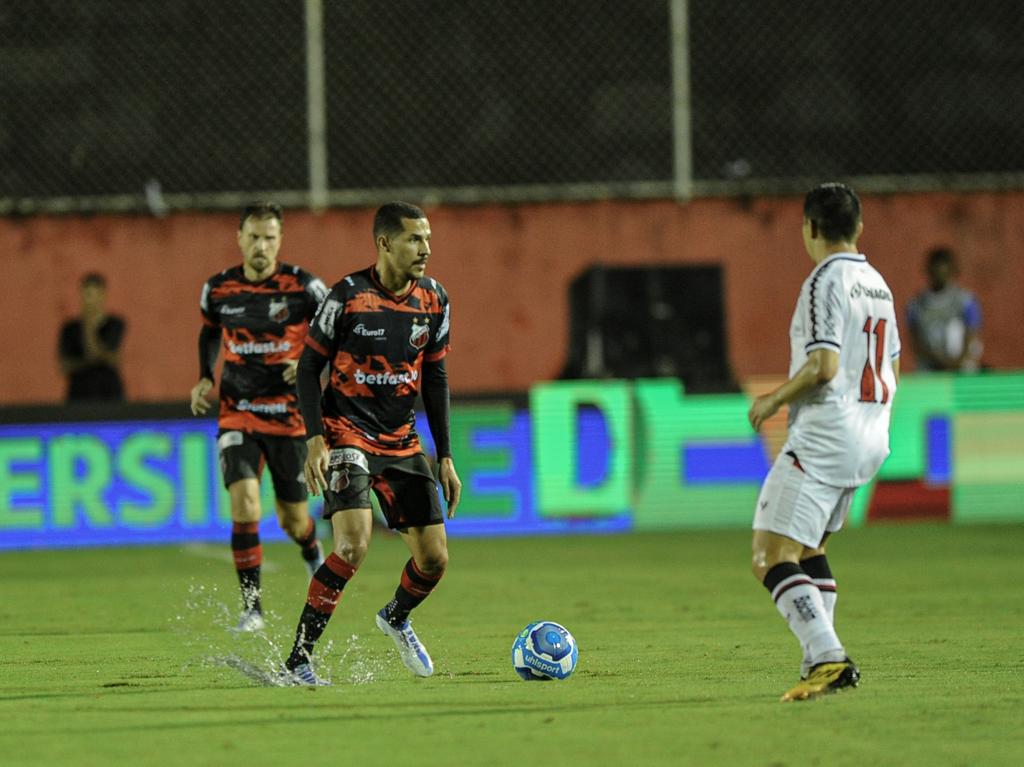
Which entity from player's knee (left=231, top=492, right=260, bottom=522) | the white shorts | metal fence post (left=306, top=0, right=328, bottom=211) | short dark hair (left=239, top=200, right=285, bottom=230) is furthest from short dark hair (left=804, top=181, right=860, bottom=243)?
metal fence post (left=306, top=0, right=328, bottom=211)

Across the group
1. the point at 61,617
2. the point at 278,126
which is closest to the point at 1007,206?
the point at 278,126

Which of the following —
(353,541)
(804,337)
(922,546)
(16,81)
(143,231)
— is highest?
(16,81)

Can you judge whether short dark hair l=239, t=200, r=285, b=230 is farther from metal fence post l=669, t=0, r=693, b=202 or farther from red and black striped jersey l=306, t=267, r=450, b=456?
metal fence post l=669, t=0, r=693, b=202

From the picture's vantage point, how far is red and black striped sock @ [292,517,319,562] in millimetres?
10227

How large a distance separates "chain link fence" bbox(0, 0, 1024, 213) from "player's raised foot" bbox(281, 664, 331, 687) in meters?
10.0

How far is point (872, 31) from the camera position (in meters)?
17.4

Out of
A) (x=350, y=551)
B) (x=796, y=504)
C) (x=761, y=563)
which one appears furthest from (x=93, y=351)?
(x=796, y=504)

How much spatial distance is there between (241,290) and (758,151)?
8.41m

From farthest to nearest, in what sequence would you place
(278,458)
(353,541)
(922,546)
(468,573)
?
(922,546) < (468,573) < (278,458) < (353,541)

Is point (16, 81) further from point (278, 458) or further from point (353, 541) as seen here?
point (353, 541)

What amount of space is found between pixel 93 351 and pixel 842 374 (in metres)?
9.83

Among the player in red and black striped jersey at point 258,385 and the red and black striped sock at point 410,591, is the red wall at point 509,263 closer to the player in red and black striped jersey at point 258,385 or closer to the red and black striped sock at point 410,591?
the player in red and black striped jersey at point 258,385

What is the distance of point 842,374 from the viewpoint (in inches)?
262

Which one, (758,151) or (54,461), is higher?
(758,151)
